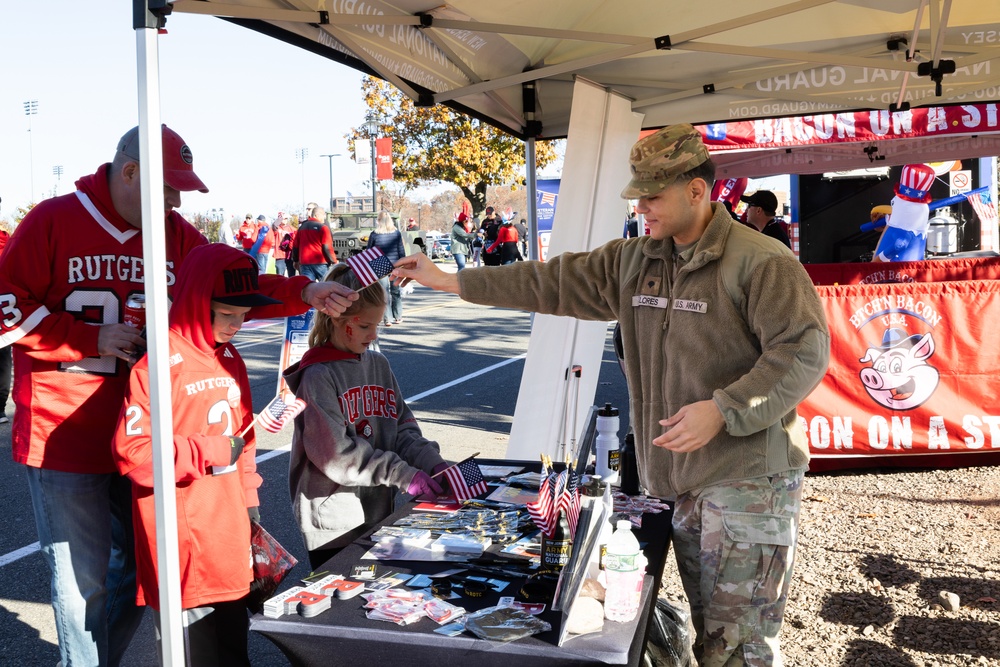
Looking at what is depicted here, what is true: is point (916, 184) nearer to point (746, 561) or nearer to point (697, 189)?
point (697, 189)

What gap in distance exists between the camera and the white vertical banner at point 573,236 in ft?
17.7

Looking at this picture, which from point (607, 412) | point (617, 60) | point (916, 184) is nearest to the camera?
point (607, 412)

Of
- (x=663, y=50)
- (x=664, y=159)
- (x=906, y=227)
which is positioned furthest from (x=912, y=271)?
(x=664, y=159)

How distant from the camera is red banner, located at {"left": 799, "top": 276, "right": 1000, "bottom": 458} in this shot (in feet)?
21.0

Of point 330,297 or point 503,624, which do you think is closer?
point 503,624

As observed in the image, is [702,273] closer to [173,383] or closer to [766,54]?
[173,383]

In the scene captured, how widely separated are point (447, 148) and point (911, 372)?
87.7 feet

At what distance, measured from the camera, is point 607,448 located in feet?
10.8

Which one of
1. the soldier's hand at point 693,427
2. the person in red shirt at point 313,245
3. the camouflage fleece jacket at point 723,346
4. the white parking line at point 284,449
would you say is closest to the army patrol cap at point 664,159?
the camouflage fleece jacket at point 723,346

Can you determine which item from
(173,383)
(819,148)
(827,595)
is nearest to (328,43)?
(173,383)

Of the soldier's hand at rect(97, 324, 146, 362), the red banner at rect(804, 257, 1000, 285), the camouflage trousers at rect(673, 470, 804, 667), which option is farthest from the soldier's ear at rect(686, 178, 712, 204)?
the red banner at rect(804, 257, 1000, 285)

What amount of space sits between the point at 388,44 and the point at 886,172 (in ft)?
45.6

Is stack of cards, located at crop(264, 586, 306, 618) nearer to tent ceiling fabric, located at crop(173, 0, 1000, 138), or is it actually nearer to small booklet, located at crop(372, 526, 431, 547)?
small booklet, located at crop(372, 526, 431, 547)

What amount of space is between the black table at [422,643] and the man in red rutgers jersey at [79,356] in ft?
3.24
